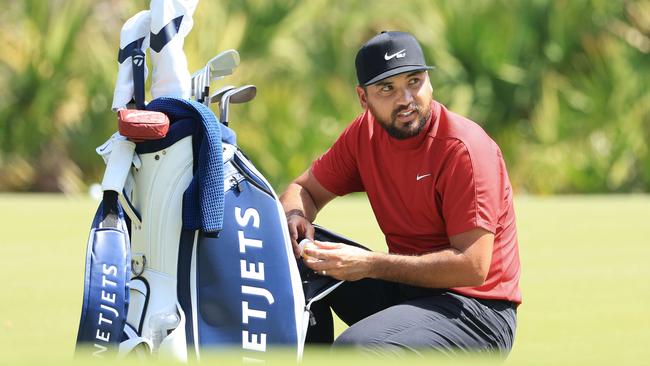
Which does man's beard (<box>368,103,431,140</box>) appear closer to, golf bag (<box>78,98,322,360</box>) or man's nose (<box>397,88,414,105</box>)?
man's nose (<box>397,88,414,105</box>)

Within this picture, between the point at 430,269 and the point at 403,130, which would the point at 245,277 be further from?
the point at 403,130

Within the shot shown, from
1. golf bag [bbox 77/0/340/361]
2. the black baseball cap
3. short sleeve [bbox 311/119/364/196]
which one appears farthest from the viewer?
short sleeve [bbox 311/119/364/196]

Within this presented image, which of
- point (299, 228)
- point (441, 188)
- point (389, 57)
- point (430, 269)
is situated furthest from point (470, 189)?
point (299, 228)

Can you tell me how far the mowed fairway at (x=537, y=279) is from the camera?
15.0 feet

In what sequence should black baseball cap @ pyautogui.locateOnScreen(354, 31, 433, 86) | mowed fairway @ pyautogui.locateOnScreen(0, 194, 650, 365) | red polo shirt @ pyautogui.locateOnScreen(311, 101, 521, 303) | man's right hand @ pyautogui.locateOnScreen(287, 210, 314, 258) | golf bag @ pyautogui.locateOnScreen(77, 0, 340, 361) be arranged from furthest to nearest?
mowed fairway @ pyautogui.locateOnScreen(0, 194, 650, 365)
man's right hand @ pyautogui.locateOnScreen(287, 210, 314, 258)
black baseball cap @ pyautogui.locateOnScreen(354, 31, 433, 86)
red polo shirt @ pyautogui.locateOnScreen(311, 101, 521, 303)
golf bag @ pyautogui.locateOnScreen(77, 0, 340, 361)

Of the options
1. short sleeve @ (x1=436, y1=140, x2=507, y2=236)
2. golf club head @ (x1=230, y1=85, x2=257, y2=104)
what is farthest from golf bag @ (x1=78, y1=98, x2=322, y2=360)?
short sleeve @ (x1=436, y1=140, x2=507, y2=236)

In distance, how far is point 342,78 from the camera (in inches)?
566

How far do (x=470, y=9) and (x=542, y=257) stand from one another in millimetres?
7323

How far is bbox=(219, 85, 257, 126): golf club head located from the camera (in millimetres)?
3838

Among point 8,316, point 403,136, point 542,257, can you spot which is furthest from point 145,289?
point 542,257

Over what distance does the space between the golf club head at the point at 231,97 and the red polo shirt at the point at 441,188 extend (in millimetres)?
452

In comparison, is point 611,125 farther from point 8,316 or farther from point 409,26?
point 8,316

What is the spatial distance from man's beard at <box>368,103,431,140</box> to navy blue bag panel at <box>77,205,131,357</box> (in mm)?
972

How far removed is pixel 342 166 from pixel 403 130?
48 centimetres
